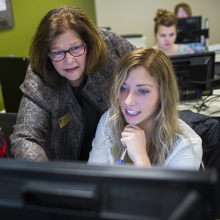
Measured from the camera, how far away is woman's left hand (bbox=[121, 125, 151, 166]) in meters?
0.98

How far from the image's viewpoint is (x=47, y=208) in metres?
0.36

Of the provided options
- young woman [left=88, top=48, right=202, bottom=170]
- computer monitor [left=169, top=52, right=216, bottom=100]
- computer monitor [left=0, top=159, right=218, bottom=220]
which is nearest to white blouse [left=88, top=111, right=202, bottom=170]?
young woman [left=88, top=48, right=202, bottom=170]

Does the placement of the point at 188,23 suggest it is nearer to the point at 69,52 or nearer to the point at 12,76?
the point at 12,76

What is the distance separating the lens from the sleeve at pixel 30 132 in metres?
1.00

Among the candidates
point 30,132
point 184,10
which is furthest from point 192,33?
point 30,132

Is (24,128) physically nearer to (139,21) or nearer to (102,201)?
(102,201)

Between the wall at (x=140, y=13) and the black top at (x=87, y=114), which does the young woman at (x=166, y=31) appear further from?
the wall at (x=140, y=13)

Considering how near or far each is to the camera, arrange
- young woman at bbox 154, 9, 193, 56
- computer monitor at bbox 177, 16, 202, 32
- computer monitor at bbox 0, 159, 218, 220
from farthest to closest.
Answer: computer monitor at bbox 177, 16, 202, 32 < young woman at bbox 154, 9, 193, 56 < computer monitor at bbox 0, 159, 218, 220

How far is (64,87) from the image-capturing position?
4.51ft

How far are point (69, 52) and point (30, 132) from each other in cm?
42

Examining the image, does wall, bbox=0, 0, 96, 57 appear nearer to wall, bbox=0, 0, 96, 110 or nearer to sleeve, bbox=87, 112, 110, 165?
wall, bbox=0, 0, 96, 110

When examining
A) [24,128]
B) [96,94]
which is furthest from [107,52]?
[24,128]

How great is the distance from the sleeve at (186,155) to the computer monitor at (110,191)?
0.66 m

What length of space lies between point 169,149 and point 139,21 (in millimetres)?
5483
